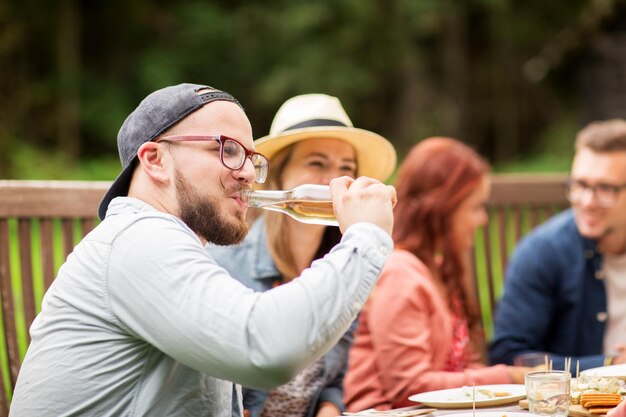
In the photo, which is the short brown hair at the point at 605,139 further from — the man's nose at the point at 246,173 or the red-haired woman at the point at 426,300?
the man's nose at the point at 246,173

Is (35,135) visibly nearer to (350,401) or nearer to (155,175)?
(350,401)

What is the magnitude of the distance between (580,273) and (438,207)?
755 millimetres

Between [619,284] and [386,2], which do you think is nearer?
[619,284]

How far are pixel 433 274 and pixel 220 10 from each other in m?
11.0

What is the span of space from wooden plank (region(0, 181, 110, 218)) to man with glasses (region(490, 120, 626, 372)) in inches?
65.9

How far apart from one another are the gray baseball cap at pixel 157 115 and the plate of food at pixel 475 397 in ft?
2.68

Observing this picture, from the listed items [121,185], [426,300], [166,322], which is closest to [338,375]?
[426,300]

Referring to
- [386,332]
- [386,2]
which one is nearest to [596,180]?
[386,332]

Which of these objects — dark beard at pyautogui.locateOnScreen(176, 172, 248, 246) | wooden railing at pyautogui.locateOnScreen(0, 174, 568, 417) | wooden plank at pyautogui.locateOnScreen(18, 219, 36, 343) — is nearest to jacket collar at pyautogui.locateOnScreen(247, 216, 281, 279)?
wooden railing at pyautogui.locateOnScreen(0, 174, 568, 417)

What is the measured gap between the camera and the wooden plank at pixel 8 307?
8.96 feet

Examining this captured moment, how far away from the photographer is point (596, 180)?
3.66 m

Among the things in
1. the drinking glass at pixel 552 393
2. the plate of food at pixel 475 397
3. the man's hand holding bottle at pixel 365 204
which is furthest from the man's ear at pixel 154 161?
the drinking glass at pixel 552 393

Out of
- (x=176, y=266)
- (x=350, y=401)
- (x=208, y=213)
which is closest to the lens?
(x=176, y=266)

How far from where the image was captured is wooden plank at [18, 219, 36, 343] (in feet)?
9.48
